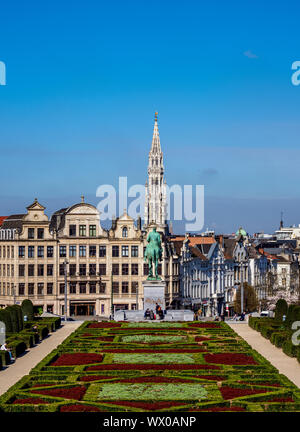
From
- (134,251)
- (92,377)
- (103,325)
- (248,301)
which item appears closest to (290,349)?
(92,377)

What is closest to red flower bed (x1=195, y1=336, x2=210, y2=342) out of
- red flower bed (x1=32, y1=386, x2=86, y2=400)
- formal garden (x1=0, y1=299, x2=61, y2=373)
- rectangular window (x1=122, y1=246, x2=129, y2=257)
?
formal garden (x1=0, y1=299, x2=61, y2=373)

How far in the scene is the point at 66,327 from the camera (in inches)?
2926

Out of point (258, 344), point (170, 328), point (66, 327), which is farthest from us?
point (66, 327)

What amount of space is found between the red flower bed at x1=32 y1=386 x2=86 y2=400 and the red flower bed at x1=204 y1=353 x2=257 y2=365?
11.1 m

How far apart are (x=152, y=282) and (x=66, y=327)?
330 inches

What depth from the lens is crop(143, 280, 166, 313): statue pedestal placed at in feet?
255

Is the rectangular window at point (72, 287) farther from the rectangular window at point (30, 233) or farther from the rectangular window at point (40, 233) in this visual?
the rectangular window at point (30, 233)

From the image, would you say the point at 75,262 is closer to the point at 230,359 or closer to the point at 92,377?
the point at 230,359

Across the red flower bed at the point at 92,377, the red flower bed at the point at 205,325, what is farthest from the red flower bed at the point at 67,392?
the red flower bed at the point at 205,325

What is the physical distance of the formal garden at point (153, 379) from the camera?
3519 cm

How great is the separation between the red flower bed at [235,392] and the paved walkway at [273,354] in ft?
12.2
